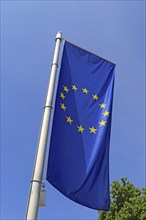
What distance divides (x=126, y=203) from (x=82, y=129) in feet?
57.3

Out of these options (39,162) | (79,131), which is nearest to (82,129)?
(79,131)

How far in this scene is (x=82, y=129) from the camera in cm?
695

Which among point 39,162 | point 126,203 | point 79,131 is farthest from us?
point 126,203

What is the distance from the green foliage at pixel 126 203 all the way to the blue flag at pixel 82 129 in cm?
1599

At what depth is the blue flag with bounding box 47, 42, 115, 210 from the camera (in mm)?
6145

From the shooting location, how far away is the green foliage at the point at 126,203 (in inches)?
859

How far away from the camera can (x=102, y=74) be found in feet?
26.0

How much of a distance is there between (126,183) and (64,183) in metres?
20.1

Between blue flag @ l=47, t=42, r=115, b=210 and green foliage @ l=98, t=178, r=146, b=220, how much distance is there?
1599cm

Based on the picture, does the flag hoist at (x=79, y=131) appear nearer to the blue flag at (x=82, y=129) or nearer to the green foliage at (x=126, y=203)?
the blue flag at (x=82, y=129)

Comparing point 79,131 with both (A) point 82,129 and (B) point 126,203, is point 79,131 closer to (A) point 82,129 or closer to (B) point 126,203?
(A) point 82,129

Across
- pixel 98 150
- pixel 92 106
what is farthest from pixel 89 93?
pixel 98 150

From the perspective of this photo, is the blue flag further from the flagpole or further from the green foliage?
the green foliage

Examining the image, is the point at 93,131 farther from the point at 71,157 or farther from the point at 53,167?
the point at 53,167
